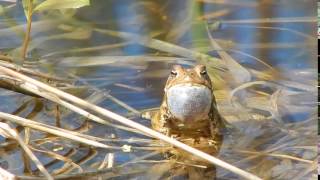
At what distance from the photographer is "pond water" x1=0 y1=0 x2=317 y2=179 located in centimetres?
251

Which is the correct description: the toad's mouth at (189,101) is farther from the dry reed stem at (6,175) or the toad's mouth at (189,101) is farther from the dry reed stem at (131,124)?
the dry reed stem at (6,175)

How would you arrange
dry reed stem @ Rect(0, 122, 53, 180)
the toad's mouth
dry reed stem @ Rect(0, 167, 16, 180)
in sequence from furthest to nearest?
the toad's mouth → dry reed stem @ Rect(0, 122, 53, 180) → dry reed stem @ Rect(0, 167, 16, 180)

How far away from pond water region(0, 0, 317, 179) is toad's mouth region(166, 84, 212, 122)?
14 cm

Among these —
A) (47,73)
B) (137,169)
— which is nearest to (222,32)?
(47,73)

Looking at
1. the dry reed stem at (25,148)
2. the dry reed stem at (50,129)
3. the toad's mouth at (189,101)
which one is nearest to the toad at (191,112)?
the toad's mouth at (189,101)

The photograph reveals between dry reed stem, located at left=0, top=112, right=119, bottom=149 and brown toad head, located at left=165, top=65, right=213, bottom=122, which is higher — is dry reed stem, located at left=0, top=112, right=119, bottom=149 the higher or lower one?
the lower one

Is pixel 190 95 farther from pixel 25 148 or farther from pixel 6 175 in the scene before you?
pixel 6 175

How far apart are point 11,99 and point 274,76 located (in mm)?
1118

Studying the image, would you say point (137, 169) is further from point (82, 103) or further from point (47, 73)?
point (47, 73)

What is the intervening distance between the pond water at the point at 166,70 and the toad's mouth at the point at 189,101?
0.14 m

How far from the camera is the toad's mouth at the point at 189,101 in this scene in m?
2.74

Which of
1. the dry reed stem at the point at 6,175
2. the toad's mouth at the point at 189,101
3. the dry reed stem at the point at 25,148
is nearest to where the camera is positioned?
the dry reed stem at the point at 6,175

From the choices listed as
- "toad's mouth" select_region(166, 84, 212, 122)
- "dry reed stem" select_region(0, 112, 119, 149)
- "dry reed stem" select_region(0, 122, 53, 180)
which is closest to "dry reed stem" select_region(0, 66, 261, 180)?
"dry reed stem" select_region(0, 112, 119, 149)

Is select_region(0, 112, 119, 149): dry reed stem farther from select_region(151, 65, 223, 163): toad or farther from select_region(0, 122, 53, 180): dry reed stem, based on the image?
select_region(151, 65, 223, 163): toad
